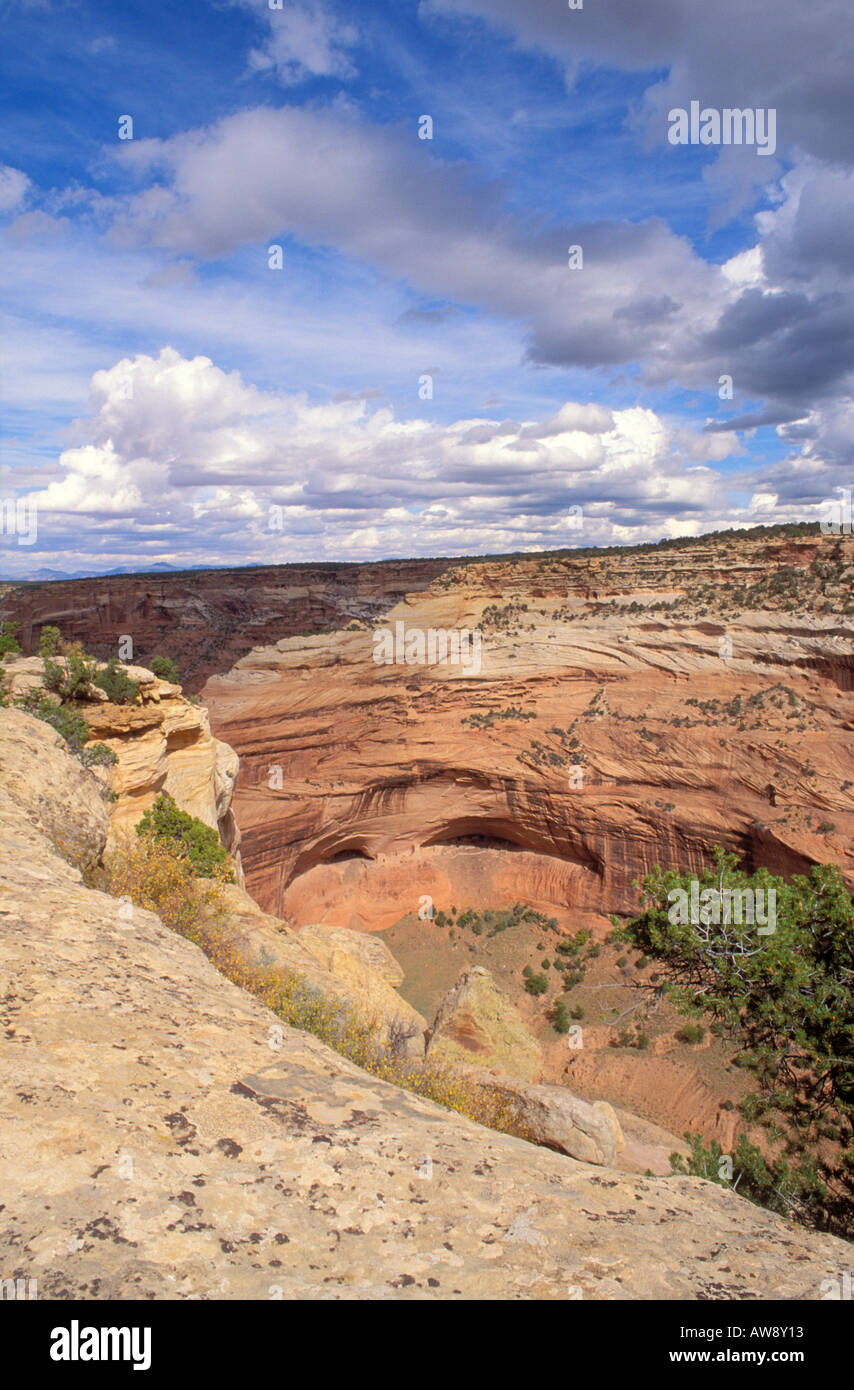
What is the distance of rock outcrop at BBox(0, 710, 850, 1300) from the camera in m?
2.48

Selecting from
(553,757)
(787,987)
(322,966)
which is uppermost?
(553,757)

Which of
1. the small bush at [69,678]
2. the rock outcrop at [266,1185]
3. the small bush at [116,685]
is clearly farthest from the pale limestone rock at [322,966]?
the rock outcrop at [266,1185]

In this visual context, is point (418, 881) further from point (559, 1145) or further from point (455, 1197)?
point (455, 1197)

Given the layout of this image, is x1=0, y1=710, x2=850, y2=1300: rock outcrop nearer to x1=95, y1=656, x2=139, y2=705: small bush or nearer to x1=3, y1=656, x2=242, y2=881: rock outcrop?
x1=3, y1=656, x2=242, y2=881: rock outcrop

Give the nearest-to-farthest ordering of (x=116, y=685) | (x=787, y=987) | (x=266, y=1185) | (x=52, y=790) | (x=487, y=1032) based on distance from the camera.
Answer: (x=266, y=1185) < (x=787, y=987) < (x=52, y=790) < (x=116, y=685) < (x=487, y=1032)

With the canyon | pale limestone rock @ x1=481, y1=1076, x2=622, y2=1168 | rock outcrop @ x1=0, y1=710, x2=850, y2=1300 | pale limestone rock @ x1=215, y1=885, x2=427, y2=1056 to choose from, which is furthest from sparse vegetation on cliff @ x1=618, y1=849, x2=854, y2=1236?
the canyon

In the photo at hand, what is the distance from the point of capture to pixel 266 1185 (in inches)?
115

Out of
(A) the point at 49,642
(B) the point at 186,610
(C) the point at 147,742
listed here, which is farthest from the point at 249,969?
(B) the point at 186,610

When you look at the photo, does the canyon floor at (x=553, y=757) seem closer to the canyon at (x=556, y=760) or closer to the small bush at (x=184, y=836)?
the canyon at (x=556, y=760)

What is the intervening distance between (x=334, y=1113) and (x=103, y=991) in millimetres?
1671

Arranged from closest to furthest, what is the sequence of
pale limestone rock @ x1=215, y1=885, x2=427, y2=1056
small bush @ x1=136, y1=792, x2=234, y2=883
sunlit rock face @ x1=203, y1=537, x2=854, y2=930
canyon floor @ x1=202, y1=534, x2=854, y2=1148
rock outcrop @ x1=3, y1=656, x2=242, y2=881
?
pale limestone rock @ x1=215, y1=885, x2=427, y2=1056 → small bush @ x1=136, y1=792, x2=234, y2=883 → rock outcrop @ x1=3, y1=656, x2=242, y2=881 → canyon floor @ x1=202, y1=534, x2=854, y2=1148 → sunlit rock face @ x1=203, y1=537, x2=854, y2=930

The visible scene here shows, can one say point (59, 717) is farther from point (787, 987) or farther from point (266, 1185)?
point (787, 987)
